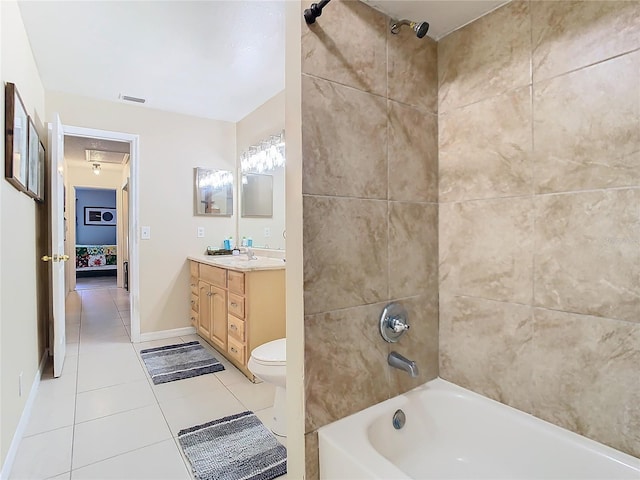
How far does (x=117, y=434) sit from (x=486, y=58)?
256 centimetres

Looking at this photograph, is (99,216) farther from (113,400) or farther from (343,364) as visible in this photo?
(343,364)

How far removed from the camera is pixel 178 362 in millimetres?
2848

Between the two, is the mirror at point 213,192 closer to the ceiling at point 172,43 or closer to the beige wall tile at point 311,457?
the ceiling at point 172,43

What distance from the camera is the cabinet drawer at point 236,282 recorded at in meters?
2.48

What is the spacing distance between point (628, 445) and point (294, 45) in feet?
5.45

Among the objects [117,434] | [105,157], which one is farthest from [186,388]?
[105,157]

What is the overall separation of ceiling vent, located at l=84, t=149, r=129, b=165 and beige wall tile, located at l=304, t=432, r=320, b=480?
528 cm

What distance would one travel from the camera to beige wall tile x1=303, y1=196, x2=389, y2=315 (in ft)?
3.84

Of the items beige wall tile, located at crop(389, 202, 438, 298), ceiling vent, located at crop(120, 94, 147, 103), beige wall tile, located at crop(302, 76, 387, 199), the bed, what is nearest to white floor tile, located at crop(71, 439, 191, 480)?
beige wall tile, located at crop(389, 202, 438, 298)

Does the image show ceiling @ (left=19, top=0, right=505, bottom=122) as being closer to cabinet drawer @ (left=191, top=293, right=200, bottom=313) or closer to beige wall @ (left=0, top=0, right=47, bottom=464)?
beige wall @ (left=0, top=0, right=47, bottom=464)

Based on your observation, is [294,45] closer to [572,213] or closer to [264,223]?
[572,213]

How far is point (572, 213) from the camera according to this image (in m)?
1.15

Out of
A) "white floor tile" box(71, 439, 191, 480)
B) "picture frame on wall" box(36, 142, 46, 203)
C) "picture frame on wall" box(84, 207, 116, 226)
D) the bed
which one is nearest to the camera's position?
"white floor tile" box(71, 439, 191, 480)

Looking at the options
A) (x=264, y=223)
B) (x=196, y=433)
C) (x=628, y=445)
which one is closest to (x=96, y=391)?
(x=196, y=433)
